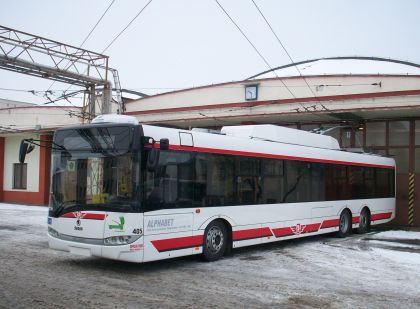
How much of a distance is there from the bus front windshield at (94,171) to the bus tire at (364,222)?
9.96m

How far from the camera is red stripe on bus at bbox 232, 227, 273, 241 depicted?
1125 centimetres

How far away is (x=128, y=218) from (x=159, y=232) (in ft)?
2.35

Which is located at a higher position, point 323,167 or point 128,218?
point 323,167

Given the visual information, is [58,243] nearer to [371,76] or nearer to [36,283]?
[36,283]

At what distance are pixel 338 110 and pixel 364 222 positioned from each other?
4528 mm

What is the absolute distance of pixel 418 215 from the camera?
64.9 ft

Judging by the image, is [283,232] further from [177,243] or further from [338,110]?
[338,110]

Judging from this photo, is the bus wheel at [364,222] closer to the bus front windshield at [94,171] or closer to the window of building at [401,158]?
the window of building at [401,158]

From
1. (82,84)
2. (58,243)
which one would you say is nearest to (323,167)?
(58,243)

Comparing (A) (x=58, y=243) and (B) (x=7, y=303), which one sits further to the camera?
(A) (x=58, y=243)

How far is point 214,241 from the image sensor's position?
1077 cm

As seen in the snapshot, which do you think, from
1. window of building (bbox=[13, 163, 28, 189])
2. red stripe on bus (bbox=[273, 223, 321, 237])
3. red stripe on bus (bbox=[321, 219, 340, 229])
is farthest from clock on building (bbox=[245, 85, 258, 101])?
window of building (bbox=[13, 163, 28, 189])

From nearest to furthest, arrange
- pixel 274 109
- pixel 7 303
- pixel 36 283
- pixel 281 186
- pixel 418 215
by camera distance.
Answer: pixel 7 303 → pixel 36 283 → pixel 281 186 → pixel 418 215 → pixel 274 109

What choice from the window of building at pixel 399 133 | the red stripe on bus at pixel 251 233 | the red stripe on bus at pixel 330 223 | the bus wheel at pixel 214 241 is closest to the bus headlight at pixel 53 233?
the bus wheel at pixel 214 241
